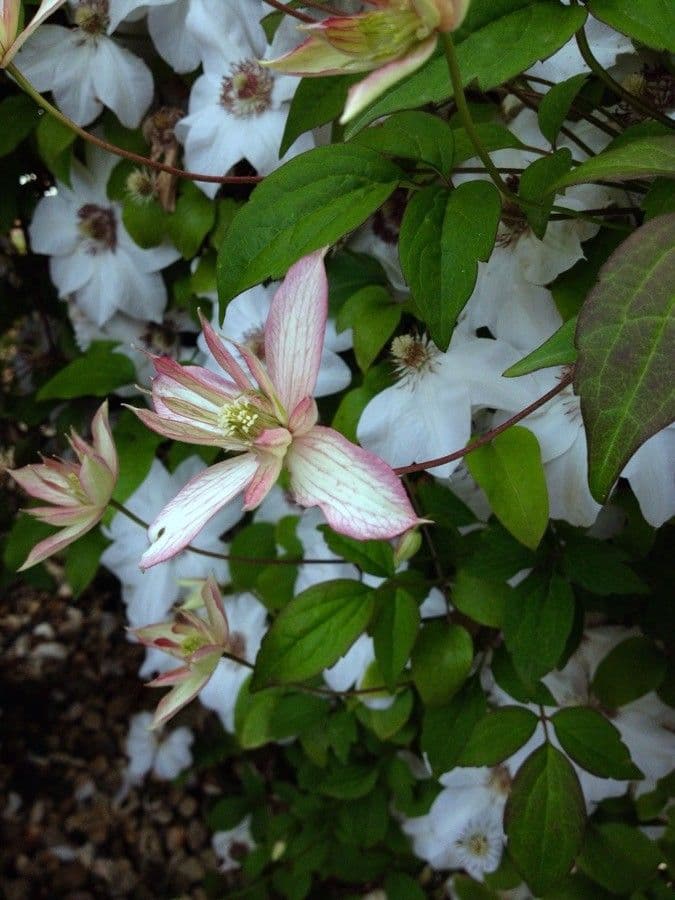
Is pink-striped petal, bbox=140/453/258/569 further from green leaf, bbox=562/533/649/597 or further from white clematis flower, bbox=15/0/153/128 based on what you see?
white clematis flower, bbox=15/0/153/128

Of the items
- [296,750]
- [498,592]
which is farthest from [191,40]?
[296,750]

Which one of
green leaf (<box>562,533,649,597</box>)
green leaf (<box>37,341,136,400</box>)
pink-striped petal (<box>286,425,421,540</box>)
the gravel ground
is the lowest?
the gravel ground

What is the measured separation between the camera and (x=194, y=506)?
1.37 feet

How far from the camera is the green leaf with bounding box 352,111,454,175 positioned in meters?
0.49

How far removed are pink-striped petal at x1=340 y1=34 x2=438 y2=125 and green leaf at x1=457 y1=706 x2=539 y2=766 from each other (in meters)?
0.51

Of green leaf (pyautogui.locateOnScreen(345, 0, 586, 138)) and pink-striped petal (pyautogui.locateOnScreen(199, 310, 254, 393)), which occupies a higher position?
green leaf (pyautogui.locateOnScreen(345, 0, 586, 138))

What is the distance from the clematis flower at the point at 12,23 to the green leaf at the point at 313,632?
404mm

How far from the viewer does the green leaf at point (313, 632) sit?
600 mm

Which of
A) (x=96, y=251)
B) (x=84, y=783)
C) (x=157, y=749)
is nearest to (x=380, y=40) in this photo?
(x=96, y=251)

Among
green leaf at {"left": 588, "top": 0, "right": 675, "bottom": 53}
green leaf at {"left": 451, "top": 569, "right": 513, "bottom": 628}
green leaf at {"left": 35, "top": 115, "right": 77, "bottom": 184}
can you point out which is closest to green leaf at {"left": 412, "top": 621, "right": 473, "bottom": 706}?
green leaf at {"left": 451, "top": 569, "right": 513, "bottom": 628}

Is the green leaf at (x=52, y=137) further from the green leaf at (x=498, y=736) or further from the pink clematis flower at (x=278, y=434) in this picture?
the green leaf at (x=498, y=736)

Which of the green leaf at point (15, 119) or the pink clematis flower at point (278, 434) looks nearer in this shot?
the pink clematis flower at point (278, 434)

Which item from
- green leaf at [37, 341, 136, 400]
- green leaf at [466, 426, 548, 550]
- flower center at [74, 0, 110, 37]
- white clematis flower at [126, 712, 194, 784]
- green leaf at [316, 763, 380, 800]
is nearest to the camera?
green leaf at [466, 426, 548, 550]

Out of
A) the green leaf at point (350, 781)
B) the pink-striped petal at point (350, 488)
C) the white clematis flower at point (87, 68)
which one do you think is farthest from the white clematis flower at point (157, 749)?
→ the pink-striped petal at point (350, 488)
